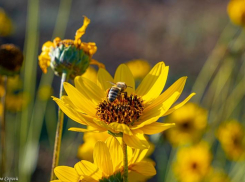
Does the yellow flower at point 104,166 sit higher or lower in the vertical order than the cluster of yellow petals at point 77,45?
lower

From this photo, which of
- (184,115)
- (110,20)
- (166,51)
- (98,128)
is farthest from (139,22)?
(98,128)

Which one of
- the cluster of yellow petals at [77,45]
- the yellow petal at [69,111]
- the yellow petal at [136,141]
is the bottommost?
the yellow petal at [136,141]

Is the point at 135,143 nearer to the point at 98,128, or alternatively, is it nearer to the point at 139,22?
the point at 98,128

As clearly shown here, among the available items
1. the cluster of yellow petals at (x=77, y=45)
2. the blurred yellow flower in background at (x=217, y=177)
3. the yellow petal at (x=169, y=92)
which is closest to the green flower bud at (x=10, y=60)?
the cluster of yellow petals at (x=77, y=45)

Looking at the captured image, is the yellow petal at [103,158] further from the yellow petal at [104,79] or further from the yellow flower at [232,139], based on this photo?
the yellow flower at [232,139]

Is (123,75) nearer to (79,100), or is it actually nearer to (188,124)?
(79,100)
